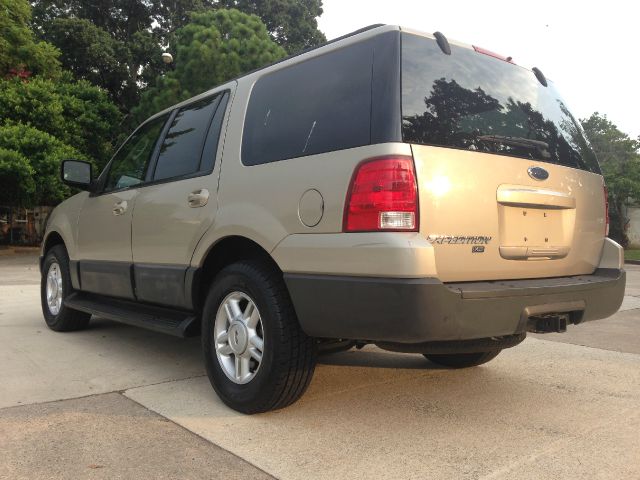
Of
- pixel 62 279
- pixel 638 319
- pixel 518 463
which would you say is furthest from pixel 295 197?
pixel 638 319

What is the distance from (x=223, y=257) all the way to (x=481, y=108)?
1.73 meters

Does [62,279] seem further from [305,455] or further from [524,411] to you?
[524,411]

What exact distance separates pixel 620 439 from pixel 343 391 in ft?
4.99

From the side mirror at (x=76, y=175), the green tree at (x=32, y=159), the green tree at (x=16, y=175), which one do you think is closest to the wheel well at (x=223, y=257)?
the side mirror at (x=76, y=175)

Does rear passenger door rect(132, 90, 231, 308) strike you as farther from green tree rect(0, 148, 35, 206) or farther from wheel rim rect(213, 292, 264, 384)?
green tree rect(0, 148, 35, 206)

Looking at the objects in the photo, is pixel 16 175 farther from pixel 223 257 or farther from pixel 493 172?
pixel 493 172

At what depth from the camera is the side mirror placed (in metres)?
4.84

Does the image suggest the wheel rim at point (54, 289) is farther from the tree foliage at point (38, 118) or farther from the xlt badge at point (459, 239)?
the tree foliage at point (38, 118)

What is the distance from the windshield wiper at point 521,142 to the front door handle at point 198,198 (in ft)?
5.41

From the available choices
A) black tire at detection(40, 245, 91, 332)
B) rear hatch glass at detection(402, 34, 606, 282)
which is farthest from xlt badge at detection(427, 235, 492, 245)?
black tire at detection(40, 245, 91, 332)

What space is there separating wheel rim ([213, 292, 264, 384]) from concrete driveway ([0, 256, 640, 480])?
25 cm

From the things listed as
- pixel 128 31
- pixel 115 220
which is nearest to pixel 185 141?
pixel 115 220

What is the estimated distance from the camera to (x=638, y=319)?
6.57m

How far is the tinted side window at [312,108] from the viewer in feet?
8.75
